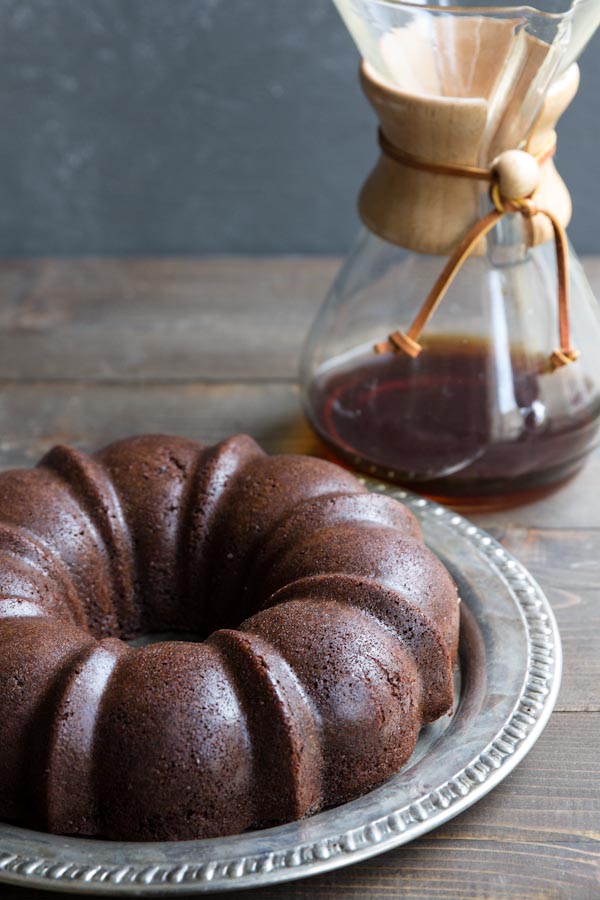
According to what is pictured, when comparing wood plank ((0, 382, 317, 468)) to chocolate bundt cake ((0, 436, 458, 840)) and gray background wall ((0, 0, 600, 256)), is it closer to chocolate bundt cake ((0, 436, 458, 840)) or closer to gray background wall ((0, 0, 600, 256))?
chocolate bundt cake ((0, 436, 458, 840))

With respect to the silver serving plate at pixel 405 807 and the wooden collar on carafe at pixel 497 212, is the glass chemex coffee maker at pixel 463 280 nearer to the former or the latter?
the wooden collar on carafe at pixel 497 212

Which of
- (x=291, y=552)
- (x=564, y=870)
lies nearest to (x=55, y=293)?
(x=291, y=552)

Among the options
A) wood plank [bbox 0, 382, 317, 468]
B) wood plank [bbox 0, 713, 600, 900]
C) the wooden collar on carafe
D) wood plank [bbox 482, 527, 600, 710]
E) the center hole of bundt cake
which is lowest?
wood plank [bbox 0, 382, 317, 468]

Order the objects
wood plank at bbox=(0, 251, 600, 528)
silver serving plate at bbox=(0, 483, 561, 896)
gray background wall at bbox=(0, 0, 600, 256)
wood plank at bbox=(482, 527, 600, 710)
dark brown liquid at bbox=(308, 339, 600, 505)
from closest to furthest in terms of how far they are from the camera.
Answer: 1. silver serving plate at bbox=(0, 483, 561, 896)
2. wood plank at bbox=(482, 527, 600, 710)
3. dark brown liquid at bbox=(308, 339, 600, 505)
4. wood plank at bbox=(0, 251, 600, 528)
5. gray background wall at bbox=(0, 0, 600, 256)

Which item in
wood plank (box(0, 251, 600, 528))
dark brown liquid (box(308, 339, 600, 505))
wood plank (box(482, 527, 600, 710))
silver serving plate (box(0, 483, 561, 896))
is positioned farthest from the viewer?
wood plank (box(0, 251, 600, 528))

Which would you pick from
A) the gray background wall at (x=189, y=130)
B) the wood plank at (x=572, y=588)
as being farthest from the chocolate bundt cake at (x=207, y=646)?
the gray background wall at (x=189, y=130)

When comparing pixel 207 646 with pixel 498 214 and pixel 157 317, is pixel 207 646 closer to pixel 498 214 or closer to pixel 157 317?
pixel 498 214

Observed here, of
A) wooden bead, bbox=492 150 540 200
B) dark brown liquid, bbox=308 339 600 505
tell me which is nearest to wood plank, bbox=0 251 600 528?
dark brown liquid, bbox=308 339 600 505

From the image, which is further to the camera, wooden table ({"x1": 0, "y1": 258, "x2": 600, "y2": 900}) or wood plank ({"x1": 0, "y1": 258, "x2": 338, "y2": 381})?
wood plank ({"x1": 0, "y1": 258, "x2": 338, "y2": 381})
